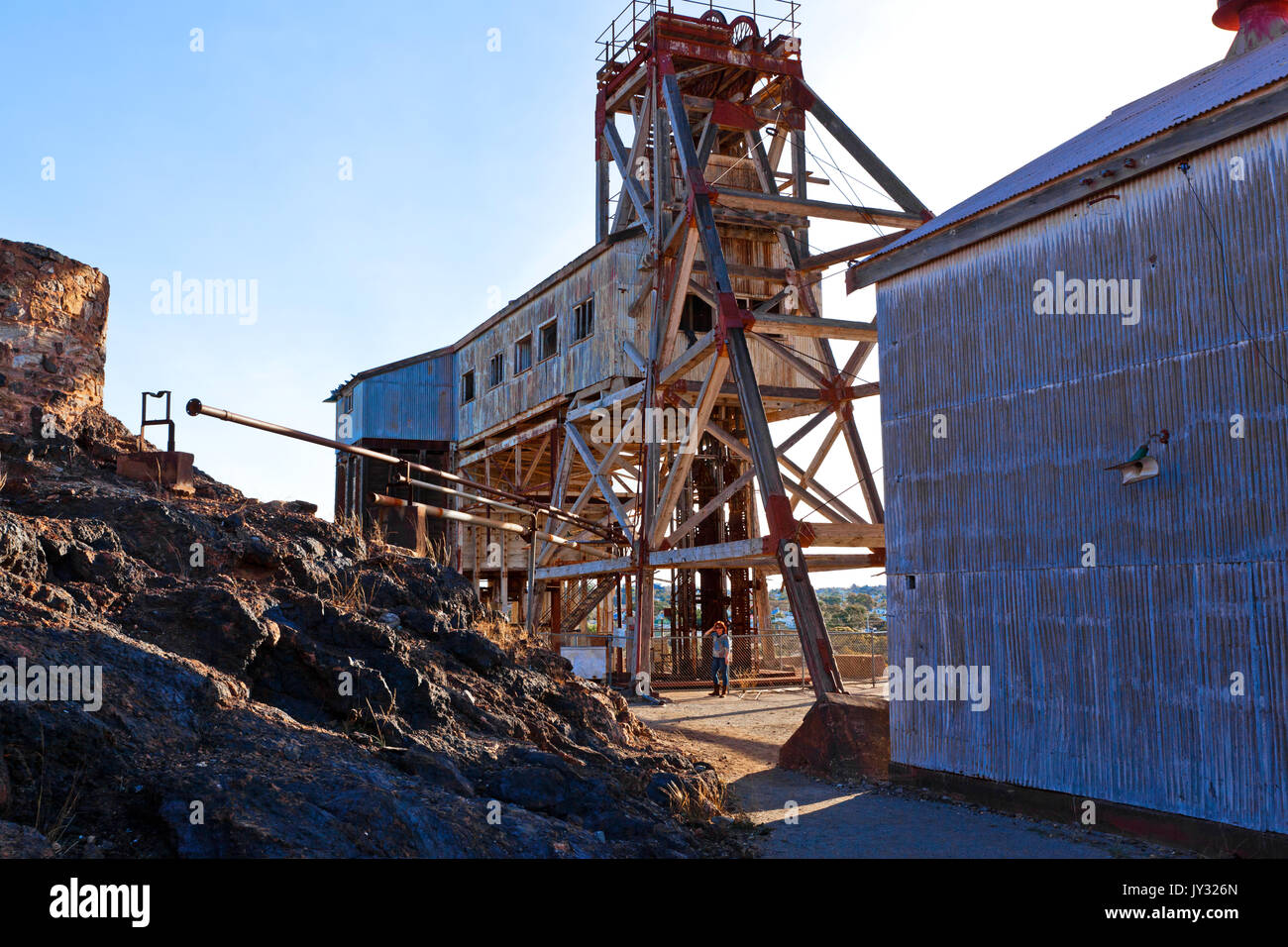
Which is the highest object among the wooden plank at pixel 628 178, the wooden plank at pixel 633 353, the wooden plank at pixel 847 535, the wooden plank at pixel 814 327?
the wooden plank at pixel 628 178

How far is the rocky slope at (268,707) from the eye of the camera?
238 inches

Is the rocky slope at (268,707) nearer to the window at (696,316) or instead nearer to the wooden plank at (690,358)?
the wooden plank at (690,358)

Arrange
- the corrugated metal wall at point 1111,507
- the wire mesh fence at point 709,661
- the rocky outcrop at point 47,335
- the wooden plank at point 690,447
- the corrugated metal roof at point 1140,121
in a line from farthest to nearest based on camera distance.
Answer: the wire mesh fence at point 709,661 → the wooden plank at point 690,447 → the rocky outcrop at point 47,335 → the corrugated metal roof at point 1140,121 → the corrugated metal wall at point 1111,507

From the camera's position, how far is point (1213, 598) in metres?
8.95

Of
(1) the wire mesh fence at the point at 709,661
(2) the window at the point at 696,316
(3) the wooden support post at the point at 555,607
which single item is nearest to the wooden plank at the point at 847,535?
(1) the wire mesh fence at the point at 709,661

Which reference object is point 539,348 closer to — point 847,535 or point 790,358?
point 790,358

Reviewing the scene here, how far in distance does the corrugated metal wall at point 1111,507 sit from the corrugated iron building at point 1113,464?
0.8 inches

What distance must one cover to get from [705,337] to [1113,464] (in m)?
9.14

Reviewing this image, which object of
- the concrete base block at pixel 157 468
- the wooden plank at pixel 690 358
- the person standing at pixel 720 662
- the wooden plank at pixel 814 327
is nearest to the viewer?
the concrete base block at pixel 157 468

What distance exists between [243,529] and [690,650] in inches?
602

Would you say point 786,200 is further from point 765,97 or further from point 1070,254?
point 1070,254

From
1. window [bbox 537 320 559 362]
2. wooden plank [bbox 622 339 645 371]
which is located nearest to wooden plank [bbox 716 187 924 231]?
wooden plank [bbox 622 339 645 371]
